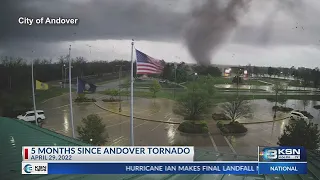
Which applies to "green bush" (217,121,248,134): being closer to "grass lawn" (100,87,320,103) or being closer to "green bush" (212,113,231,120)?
"green bush" (212,113,231,120)

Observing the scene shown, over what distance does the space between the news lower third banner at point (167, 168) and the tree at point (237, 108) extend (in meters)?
0.53

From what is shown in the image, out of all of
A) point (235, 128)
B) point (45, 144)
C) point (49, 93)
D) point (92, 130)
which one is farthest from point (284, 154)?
point (49, 93)

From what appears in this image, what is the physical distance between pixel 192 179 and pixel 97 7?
1290 mm

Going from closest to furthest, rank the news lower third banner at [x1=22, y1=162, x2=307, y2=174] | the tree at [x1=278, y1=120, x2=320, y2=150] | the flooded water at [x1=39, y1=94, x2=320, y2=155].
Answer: the news lower third banner at [x1=22, y1=162, x2=307, y2=174] < the tree at [x1=278, y1=120, x2=320, y2=150] < the flooded water at [x1=39, y1=94, x2=320, y2=155]

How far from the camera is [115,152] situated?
65.7 inches

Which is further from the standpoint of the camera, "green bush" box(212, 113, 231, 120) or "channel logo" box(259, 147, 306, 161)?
"green bush" box(212, 113, 231, 120)

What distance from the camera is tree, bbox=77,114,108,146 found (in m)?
2.04

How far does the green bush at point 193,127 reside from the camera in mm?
1994

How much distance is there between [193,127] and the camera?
201 centimetres

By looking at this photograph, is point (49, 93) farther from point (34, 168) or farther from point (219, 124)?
point (219, 124)

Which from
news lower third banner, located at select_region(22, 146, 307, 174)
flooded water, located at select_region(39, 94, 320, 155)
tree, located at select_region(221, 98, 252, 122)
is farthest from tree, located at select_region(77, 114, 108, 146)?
tree, located at select_region(221, 98, 252, 122)

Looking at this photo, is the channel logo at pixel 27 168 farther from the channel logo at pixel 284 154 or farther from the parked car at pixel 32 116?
the channel logo at pixel 284 154

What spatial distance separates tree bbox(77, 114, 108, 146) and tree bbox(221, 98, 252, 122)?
0.97 m

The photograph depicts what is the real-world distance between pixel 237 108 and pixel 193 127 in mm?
419
